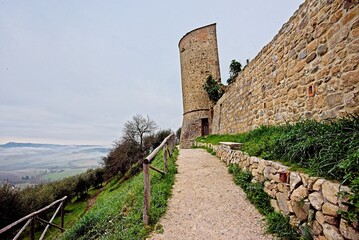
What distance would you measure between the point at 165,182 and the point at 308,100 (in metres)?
3.55

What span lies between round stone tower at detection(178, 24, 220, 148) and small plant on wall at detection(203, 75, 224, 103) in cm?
56

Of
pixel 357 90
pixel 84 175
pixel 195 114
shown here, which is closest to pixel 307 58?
pixel 357 90

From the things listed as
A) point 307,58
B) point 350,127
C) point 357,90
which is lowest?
point 350,127

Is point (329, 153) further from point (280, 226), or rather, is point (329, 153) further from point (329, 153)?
point (280, 226)

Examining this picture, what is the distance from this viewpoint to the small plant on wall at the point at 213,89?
17047 millimetres

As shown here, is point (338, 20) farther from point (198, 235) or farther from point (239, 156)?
point (198, 235)

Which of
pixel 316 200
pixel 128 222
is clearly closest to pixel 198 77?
pixel 128 222

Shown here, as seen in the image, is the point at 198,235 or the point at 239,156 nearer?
the point at 198,235

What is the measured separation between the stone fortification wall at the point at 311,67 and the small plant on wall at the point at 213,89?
1008cm

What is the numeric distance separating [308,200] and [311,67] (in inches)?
107

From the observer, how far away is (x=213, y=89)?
17.1 m

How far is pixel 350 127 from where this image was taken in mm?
2516

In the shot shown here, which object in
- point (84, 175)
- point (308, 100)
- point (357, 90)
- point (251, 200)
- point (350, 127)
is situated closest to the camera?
point (350, 127)

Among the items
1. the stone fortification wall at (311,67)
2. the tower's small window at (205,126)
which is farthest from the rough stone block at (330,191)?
the tower's small window at (205,126)
